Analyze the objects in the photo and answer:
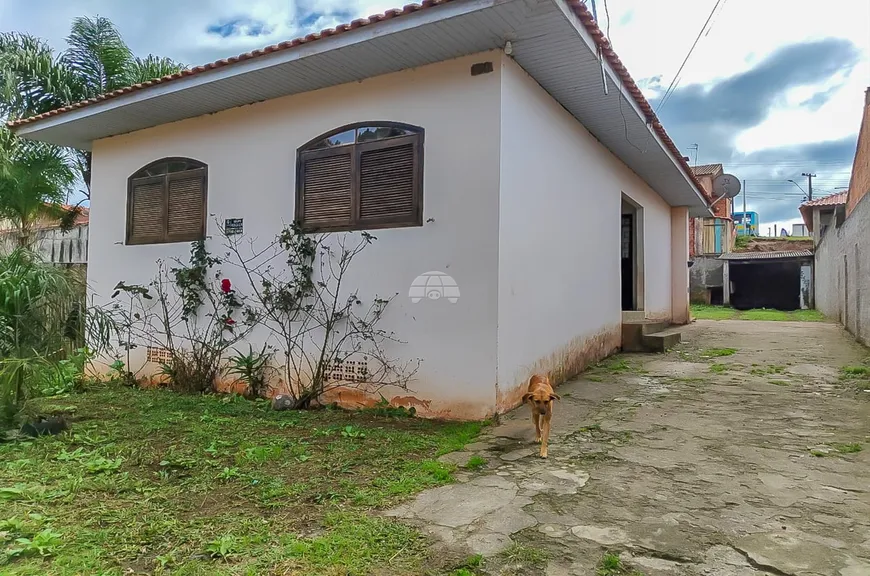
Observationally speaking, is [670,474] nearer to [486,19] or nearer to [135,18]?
[486,19]

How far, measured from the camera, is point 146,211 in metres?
7.16

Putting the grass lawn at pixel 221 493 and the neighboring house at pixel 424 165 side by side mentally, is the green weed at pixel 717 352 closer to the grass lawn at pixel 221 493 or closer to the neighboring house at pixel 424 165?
the neighboring house at pixel 424 165

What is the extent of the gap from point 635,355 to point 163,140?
7.69m

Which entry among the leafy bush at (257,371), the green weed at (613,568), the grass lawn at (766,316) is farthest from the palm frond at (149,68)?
the grass lawn at (766,316)

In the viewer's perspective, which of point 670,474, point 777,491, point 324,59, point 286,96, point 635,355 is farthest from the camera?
point 635,355

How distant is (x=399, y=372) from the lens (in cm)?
514

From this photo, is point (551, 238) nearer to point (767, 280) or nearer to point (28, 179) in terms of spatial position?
point (28, 179)

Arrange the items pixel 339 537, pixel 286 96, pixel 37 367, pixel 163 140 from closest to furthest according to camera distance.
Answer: pixel 339 537 < pixel 37 367 < pixel 286 96 < pixel 163 140

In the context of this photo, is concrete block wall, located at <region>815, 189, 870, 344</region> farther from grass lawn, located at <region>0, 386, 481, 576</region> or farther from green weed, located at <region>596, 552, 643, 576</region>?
green weed, located at <region>596, 552, 643, 576</region>

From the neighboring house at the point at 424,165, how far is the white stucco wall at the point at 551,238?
3cm

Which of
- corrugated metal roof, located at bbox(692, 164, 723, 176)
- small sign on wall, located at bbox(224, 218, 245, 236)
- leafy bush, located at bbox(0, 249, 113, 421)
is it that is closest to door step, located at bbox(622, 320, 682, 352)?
small sign on wall, located at bbox(224, 218, 245, 236)

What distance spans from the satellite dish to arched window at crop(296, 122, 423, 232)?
12.0 metres

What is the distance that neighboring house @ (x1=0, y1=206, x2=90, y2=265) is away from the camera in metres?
8.66

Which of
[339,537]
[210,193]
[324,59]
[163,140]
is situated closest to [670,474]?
[339,537]
